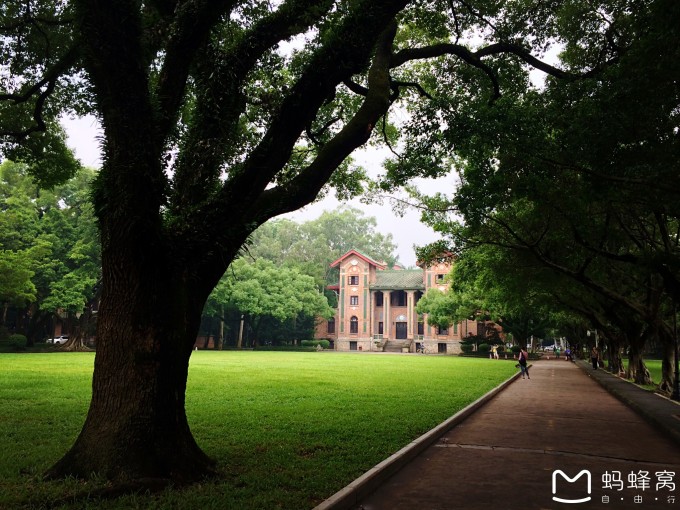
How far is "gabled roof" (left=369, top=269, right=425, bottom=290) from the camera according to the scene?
2544 inches

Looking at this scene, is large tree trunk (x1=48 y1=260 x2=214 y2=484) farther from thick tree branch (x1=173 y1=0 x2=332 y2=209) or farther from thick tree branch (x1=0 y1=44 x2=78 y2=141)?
thick tree branch (x1=0 y1=44 x2=78 y2=141)

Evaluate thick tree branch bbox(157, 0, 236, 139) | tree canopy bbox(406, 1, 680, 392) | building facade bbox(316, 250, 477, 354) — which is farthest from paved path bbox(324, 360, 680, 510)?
building facade bbox(316, 250, 477, 354)

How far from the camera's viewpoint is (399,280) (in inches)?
2618

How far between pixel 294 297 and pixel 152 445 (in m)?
50.0

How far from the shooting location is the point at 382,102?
6.75m

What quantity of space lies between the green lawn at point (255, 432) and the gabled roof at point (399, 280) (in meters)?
46.6

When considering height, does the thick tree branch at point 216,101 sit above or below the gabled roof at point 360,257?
below

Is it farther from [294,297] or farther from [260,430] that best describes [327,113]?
[294,297]

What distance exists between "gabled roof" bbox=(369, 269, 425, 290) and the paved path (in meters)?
51.7

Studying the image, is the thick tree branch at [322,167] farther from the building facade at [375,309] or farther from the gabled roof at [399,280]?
the gabled roof at [399,280]

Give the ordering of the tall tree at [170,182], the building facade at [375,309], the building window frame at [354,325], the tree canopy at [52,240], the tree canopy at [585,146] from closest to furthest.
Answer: the tall tree at [170,182]
the tree canopy at [585,146]
the tree canopy at [52,240]
the building facade at [375,309]
the building window frame at [354,325]

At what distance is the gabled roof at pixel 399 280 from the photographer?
6462 centimetres

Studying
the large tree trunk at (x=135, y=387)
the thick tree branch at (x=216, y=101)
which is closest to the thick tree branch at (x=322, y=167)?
the thick tree branch at (x=216, y=101)

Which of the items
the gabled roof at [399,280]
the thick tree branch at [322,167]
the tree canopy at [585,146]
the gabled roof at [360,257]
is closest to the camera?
the thick tree branch at [322,167]
